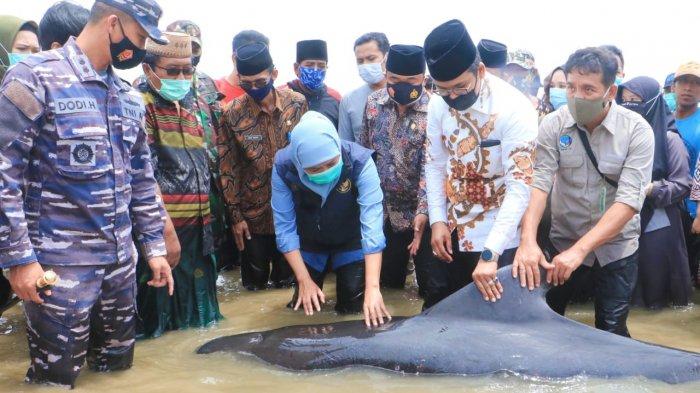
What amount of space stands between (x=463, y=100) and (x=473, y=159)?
404 mm

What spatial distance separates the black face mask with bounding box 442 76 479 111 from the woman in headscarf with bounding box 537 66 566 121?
2.92 metres

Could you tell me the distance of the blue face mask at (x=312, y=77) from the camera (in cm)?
662

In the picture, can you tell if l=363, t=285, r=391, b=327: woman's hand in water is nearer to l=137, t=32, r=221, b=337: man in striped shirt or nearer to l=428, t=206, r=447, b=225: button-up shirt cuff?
l=428, t=206, r=447, b=225: button-up shirt cuff

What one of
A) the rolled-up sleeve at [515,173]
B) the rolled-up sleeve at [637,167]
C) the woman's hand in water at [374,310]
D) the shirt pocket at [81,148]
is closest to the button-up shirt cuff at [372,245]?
the woman's hand in water at [374,310]

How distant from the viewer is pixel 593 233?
3943mm

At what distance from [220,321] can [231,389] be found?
5.28 ft

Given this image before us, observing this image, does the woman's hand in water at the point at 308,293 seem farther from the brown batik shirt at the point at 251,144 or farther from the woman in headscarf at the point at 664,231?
the woman in headscarf at the point at 664,231

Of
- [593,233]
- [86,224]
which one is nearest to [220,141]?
[86,224]

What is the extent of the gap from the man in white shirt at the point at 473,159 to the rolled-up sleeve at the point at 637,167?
61cm

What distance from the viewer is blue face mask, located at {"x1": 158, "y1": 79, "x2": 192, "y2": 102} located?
4582mm

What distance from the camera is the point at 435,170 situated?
4.53 m

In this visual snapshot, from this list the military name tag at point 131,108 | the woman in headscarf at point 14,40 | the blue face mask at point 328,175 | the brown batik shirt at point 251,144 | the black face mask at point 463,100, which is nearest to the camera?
the military name tag at point 131,108

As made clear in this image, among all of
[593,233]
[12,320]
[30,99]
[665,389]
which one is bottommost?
[12,320]

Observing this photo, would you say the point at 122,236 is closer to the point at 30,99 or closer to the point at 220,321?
the point at 30,99
